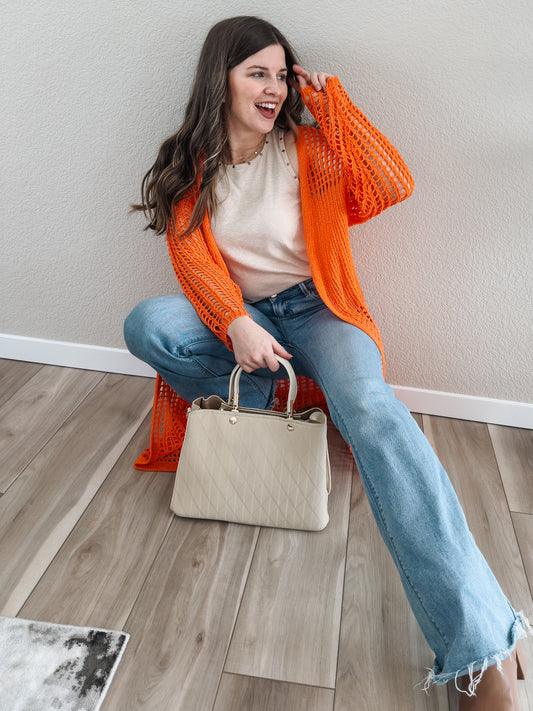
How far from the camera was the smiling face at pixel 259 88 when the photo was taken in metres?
1.38

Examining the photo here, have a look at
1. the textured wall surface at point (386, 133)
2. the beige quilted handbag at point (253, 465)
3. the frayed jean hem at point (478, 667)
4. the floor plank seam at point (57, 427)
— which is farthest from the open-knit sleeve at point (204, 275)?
the frayed jean hem at point (478, 667)

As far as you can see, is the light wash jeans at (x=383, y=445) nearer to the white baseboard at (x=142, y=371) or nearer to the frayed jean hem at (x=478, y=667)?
the frayed jean hem at (x=478, y=667)

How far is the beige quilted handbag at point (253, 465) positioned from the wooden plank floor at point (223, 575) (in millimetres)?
47

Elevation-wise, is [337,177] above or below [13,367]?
above

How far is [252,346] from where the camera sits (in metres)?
1.32

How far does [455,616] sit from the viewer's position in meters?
0.98

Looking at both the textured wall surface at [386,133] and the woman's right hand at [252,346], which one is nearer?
the woman's right hand at [252,346]

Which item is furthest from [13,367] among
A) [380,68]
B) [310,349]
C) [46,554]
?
[380,68]

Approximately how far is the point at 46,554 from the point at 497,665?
34.5 inches

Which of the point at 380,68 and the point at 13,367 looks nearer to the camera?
the point at 380,68

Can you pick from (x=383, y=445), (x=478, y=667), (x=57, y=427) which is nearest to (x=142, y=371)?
(x=57, y=427)

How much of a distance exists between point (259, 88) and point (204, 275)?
42 centimetres

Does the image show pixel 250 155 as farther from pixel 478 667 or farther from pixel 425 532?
pixel 478 667

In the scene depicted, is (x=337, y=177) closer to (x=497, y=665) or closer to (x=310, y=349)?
(x=310, y=349)
